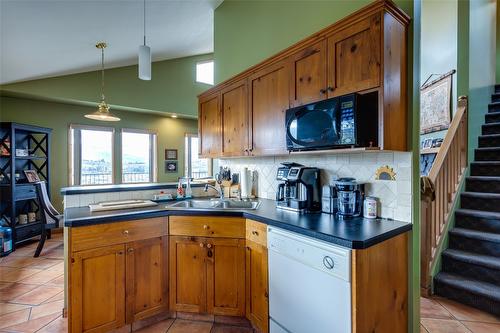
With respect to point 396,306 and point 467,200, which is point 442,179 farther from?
point 396,306

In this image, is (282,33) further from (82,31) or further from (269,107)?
(82,31)

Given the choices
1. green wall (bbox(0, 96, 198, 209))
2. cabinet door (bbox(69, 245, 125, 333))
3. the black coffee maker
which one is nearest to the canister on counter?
the black coffee maker

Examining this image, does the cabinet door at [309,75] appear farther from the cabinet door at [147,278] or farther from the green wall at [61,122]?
the green wall at [61,122]

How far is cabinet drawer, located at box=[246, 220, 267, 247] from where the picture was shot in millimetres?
1900

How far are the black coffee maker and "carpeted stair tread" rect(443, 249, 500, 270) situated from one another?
1669 millimetres

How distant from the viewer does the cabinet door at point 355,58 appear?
5.04 feet

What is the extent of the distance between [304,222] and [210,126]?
1866 mm

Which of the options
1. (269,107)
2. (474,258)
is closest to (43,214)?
(269,107)

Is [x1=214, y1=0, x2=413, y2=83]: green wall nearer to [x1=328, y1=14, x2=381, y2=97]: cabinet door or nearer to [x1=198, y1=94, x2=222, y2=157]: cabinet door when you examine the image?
[x1=328, y1=14, x2=381, y2=97]: cabinet door

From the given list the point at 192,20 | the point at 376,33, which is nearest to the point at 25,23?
the point at 192,20

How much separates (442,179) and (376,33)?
2.00 meters

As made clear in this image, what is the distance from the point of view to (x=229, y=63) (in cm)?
351

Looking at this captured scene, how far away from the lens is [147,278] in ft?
6.98

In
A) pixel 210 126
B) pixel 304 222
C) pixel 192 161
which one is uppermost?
pixel 210 126
